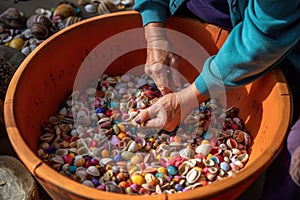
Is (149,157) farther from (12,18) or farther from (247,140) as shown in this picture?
(12,18)

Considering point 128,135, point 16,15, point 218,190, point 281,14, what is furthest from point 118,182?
point 16,15

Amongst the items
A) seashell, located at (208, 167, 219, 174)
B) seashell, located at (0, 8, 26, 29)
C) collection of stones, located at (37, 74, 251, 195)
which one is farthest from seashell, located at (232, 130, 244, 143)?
seashell, located at (0, 8, 26, 29)

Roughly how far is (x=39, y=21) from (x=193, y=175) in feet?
2.85

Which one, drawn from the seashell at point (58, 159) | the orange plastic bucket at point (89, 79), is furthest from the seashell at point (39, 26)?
the seashell at point (58, 159)

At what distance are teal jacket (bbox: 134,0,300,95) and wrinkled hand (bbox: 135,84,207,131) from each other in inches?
1.4

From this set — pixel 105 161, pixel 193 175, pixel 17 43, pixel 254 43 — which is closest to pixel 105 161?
pixel 105 161

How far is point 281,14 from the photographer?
2.79 feet

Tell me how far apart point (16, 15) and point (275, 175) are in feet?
3.53

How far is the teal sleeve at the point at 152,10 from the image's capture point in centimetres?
111

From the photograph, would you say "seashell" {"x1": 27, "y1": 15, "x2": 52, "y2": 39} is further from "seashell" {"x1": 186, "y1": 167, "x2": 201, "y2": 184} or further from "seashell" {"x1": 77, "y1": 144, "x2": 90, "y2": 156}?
"seashell" {"x1": 186, "y1": 167, "x2": 201, "y2": 184}

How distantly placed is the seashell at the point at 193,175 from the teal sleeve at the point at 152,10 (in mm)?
382

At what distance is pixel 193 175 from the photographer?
979mm

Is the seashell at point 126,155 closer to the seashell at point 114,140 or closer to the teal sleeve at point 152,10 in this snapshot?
the seashell at point 114,140

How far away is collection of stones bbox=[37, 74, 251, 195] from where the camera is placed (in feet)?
3.24
